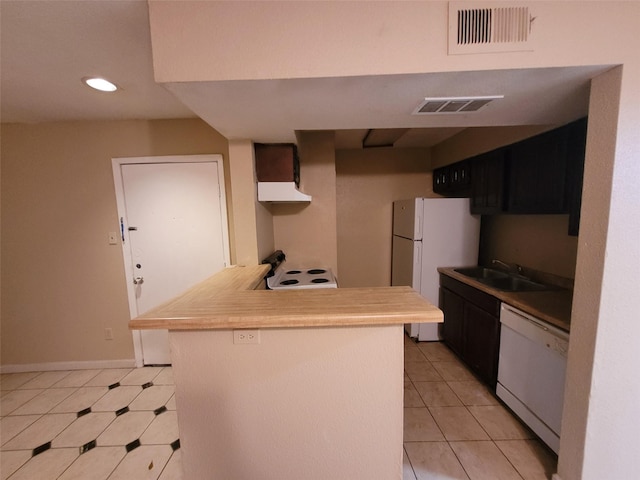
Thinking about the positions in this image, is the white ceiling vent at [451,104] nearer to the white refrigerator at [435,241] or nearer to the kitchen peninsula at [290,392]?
the kitchen peninsula at [290,392]

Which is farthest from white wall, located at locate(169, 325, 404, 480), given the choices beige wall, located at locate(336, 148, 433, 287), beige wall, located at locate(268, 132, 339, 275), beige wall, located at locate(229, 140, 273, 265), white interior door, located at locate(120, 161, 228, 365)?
beige wall, located at locate(336, 148, 433, 287)

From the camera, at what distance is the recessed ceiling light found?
5.27 feet

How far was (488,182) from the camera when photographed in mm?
2518

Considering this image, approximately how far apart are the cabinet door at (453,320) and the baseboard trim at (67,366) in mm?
3449

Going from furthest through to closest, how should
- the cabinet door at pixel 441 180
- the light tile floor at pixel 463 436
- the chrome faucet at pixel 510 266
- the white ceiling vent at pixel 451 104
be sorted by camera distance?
the cabinet door at pixel 441 180, the chrome faucet at pixel 510 266, the light tile floor at pixel 463 436, the white ceiling vent at pixel 451 104

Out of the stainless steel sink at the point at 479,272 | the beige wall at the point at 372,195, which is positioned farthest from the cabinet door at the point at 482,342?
the beige wall at the point at 372,195

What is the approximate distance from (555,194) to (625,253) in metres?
0.92

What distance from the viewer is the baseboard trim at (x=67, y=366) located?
2545 millimetres

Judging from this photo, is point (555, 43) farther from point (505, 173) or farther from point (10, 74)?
point (10, 74)

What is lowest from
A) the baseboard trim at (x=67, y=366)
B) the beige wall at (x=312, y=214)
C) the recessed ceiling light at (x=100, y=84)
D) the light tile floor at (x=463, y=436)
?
the light tile floor at (x=463, y=436)

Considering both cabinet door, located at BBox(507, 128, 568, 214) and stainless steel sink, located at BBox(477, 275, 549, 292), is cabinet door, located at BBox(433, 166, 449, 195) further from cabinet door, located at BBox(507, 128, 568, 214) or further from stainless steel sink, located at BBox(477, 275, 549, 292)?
stainless steel sink, located at BBox(477, 275, 549, 292)

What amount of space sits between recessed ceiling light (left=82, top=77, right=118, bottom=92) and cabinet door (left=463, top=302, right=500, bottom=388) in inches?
133

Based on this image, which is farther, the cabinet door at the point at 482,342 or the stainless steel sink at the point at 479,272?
the stainless steel sink at the point at 479,272

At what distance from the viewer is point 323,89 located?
1144 millimetres
